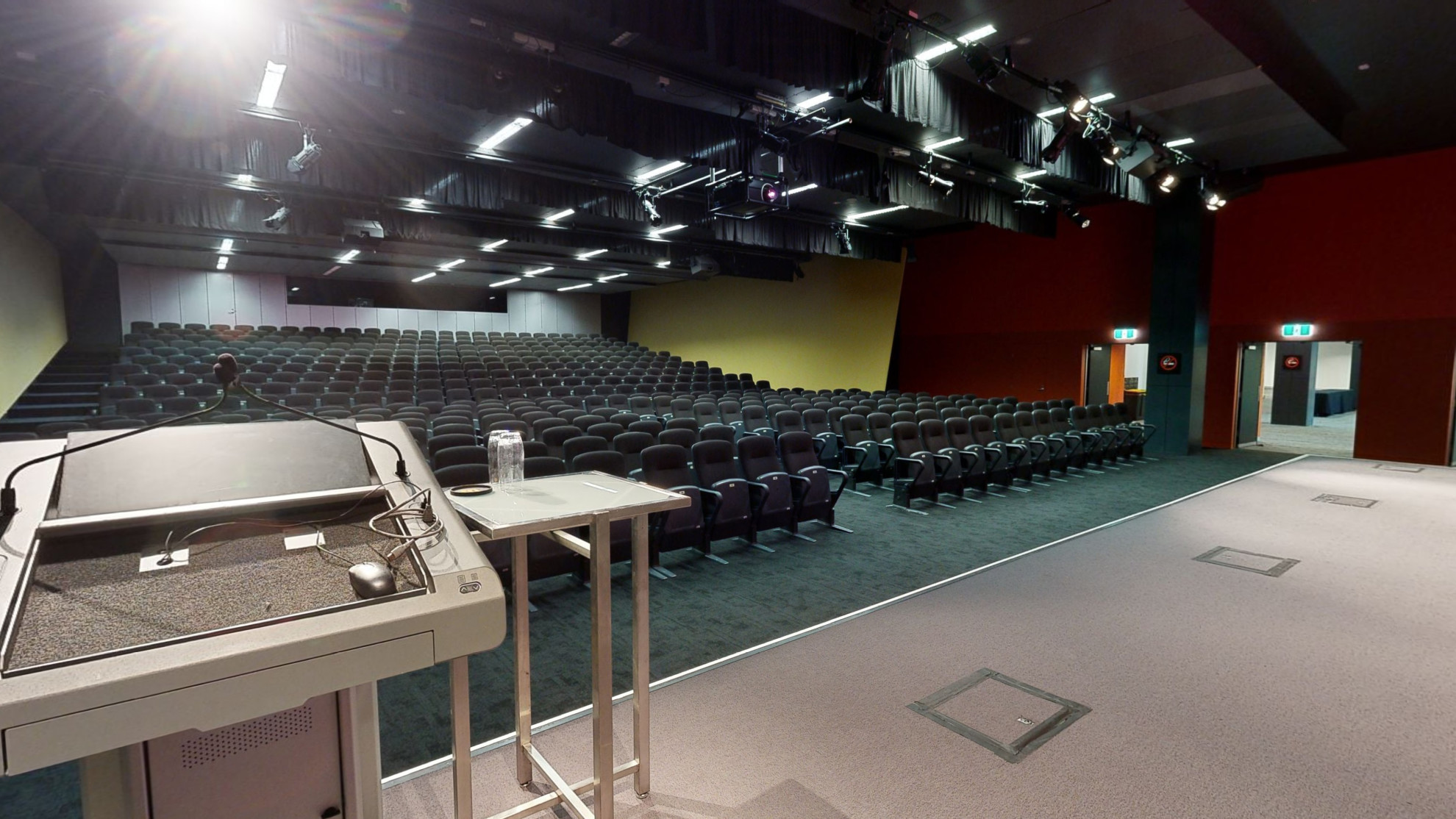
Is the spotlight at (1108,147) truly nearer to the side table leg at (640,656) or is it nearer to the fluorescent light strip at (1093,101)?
the fluorescent light strip at (1093,101)

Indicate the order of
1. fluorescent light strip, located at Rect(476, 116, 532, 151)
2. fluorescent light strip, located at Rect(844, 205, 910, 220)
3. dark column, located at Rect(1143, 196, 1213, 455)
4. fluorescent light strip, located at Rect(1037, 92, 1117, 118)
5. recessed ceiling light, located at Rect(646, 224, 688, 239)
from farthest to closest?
1. fluorescent light strip, located at Rect(844, 205, 910, 220)
2. recessed ceiling light, located at Rect(646, 224, 688, 239)
3. dark column, located at Rect(1143, 196, 1213, 455)
4. fluorescent light strip, located at Rect(476, 116, 532, 151)
5. fluorescent light strip, located at Rect(1037, 92, 1117, 118)

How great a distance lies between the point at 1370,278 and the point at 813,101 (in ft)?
31.5

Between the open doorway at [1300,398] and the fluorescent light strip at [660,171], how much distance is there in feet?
33.6

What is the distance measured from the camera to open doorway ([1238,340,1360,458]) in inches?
464

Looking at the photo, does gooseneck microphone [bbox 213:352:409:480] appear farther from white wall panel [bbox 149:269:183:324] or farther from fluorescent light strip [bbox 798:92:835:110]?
white wall panel [bbox 149:269:183:324]

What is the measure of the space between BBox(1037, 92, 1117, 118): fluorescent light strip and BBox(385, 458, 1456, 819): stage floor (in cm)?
498

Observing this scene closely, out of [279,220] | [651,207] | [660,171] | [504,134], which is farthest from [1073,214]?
[279,220]

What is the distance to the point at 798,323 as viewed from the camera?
16953 millimetres

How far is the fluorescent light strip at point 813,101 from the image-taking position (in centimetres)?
681

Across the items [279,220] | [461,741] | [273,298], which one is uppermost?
[279,220]

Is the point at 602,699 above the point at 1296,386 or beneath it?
beneath

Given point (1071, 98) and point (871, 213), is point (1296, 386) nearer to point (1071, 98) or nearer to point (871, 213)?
point (871, 213)

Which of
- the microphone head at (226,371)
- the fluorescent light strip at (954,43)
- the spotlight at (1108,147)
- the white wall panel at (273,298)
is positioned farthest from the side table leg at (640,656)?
the white wall panel at (273,298)

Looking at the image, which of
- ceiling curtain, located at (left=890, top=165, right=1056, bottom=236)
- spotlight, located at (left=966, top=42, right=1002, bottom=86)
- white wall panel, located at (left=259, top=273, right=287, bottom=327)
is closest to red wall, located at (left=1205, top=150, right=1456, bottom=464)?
ceiling curtain, located at (left=890, top=165, right=1056, bottom=236)
